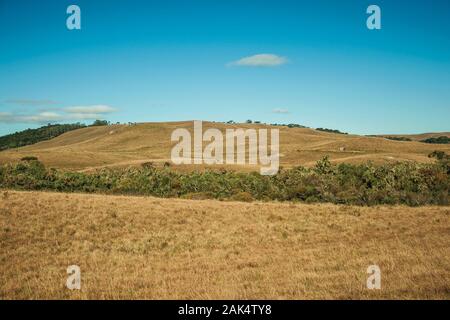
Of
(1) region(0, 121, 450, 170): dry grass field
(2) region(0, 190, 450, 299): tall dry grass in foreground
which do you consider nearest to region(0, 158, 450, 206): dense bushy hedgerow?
(2) region(0, 190, 450, 299): tall dry grass in foreground

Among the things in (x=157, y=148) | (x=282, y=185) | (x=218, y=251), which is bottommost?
(x=218, y=251)

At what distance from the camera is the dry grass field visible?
10031 cm

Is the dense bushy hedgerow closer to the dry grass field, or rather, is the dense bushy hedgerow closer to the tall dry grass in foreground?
the tall dry grass in foreground

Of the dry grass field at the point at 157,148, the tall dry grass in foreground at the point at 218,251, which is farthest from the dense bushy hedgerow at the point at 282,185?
the dry grass field at the point at 157,148

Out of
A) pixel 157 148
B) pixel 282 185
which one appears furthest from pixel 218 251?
pixel 157 148

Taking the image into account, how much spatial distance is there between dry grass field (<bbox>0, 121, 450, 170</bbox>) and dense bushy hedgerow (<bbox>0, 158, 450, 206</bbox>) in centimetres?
3298

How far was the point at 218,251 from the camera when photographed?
56.0 feet

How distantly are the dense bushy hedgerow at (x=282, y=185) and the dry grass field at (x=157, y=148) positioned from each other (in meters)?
33.0

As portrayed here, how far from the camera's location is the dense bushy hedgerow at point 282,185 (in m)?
40.5

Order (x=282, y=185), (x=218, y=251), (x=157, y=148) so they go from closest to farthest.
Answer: (x=218, y=251)
(x=282, y=185)
(x=157, y=148)

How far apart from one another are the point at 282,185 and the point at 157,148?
10361 centimetres

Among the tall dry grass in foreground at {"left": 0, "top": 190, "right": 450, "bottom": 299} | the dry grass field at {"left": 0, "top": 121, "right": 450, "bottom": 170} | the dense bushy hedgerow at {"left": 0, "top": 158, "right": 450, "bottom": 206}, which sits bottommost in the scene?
the tall dry grass in foreground at {"left": 0, "top": 190, "right": 450, "bottom": 299}

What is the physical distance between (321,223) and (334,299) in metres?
13.8

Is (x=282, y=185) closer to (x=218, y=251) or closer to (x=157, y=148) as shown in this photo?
(x=218, y=251)
